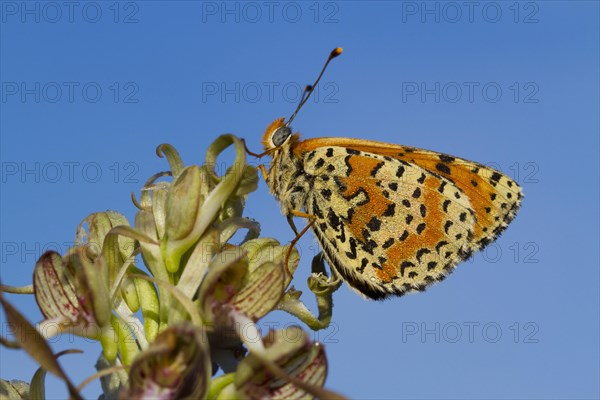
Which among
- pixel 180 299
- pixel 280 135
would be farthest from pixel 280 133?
pixel 180 299

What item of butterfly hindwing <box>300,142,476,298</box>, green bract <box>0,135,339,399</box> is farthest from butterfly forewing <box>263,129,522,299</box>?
green bract <box>0,135,339,399</box>

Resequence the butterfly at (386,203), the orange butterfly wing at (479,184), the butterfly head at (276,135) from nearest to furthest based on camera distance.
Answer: the butterfly at (386,203) < the butterfly head at (276,135) < the orange butterfly wing at (479,184)

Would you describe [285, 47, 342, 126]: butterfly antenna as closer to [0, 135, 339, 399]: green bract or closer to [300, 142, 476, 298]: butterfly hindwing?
[300, 142, 476, 298]: butterfly hindwing

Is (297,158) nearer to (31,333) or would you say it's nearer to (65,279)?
(65,279)

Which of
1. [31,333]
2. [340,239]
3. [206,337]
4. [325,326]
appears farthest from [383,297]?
[31,333]

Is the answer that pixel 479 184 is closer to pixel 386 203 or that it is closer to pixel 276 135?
pixel 386 203

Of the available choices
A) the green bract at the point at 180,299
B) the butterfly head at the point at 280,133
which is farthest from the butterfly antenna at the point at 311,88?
the green bract at the point at 180,299

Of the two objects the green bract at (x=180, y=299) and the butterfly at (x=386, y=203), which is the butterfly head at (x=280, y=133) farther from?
the green bract at (x=180, y=299)
